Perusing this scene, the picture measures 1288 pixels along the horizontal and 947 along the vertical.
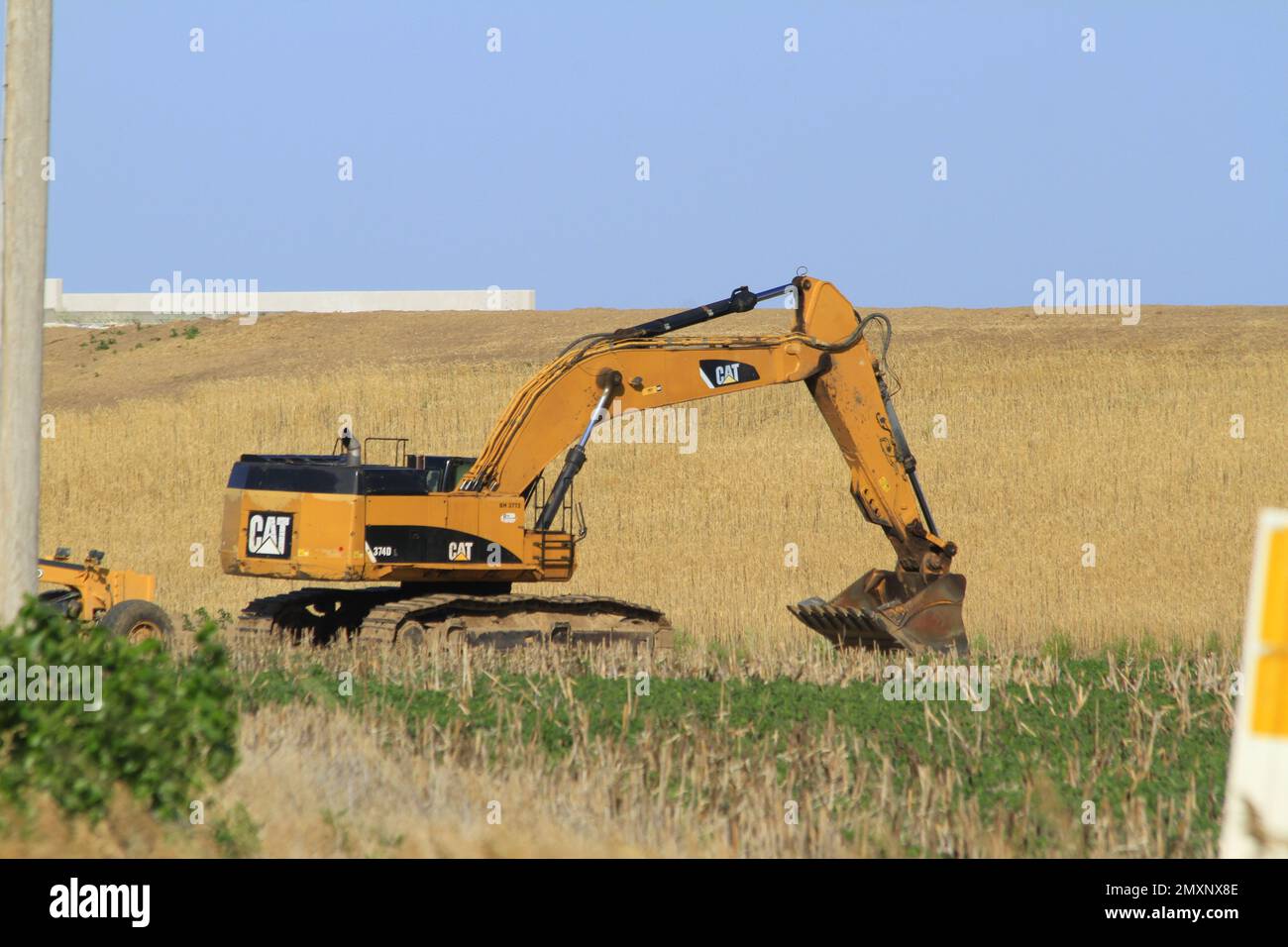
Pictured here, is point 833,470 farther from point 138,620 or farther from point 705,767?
point 705,767

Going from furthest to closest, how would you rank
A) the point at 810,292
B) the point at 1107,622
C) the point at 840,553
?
the point at 840,553 < the point at 1107,622 < the point at 810,292

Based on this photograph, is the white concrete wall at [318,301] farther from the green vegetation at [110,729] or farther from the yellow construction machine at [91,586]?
the green vegetation at [110,729]

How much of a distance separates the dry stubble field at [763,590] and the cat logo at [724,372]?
2.67m

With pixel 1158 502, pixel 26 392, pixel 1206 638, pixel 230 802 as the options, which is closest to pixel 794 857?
pixel 230 802

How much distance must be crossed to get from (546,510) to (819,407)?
288cm

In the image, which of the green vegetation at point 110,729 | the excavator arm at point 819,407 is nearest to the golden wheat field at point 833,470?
the excavator arm at point 819,407

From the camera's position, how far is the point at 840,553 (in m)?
24.0

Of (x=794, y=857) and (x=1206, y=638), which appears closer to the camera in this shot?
(x=794, y=857)

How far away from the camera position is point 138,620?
13680 millimetres

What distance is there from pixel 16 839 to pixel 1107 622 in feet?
48.4

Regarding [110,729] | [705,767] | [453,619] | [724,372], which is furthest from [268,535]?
[110,729]

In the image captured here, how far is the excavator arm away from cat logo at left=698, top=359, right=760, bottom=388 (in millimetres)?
13

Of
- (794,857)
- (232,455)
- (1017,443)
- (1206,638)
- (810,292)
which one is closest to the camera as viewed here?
(794,857)
